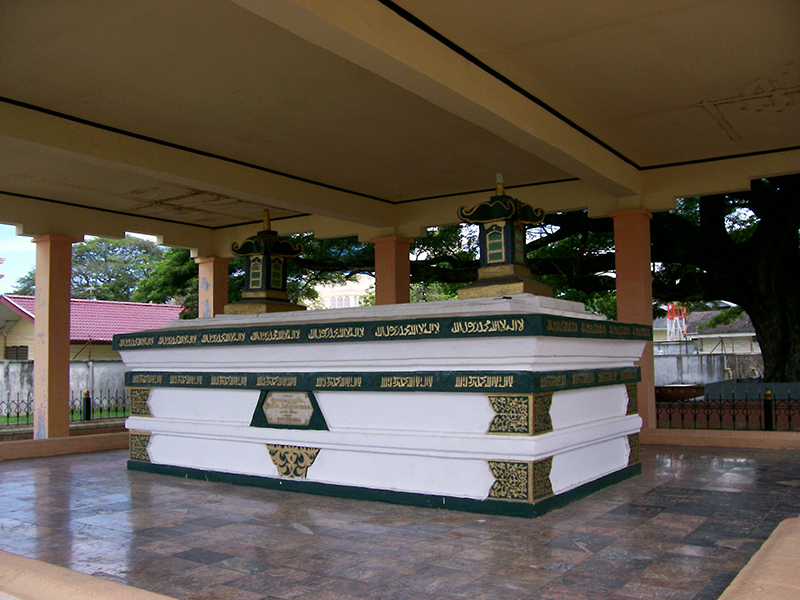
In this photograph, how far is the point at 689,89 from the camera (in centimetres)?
700

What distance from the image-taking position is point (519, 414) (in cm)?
496

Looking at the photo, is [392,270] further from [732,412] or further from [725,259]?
[732,412]

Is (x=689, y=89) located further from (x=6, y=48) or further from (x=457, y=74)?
(x=6, y=48)

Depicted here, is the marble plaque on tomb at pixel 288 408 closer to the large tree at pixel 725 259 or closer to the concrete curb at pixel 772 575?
the concrete curb at pixel 772 575

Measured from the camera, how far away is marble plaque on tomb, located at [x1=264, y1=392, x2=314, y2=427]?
6.04 meters

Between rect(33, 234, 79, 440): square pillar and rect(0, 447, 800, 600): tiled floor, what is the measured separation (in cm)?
401

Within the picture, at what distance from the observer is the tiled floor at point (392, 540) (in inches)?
139

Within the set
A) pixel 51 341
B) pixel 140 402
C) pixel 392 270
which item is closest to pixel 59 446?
pixel 51 341

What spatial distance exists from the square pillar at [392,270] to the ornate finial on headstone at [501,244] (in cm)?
554

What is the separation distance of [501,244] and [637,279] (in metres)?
4.18

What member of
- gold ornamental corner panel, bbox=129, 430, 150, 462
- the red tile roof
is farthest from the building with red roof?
gold ornamental corner panel, bbox=129, 430, 150, 462

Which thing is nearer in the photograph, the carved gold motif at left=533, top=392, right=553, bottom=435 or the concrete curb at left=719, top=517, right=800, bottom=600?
the concrete curb at left=719, top=517, right=800, bottom=600

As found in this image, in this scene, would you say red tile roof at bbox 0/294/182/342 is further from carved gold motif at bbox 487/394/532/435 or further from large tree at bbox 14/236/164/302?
carved gold motif at bbox 487/394/532/435

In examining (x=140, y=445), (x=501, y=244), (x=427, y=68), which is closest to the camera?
(x=427, y=68)
